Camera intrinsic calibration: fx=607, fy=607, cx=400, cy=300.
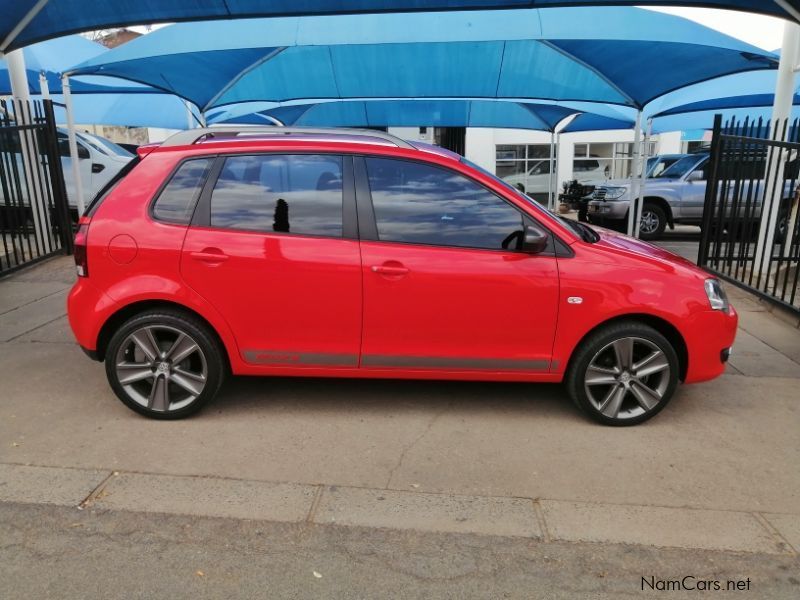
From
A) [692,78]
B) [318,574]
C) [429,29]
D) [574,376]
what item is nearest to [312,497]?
[318,574]

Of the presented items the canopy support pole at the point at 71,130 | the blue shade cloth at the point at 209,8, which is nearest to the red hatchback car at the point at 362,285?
the blue shade cloth at the point at 209,8

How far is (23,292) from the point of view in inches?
280

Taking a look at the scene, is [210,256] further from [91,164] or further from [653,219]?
[653,219]

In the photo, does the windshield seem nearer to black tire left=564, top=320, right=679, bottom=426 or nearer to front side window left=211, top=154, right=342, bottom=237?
black tire left=564, top=320, right=679, bottom=426

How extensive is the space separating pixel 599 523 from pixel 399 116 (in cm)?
1450

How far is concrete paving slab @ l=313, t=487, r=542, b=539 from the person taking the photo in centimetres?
293

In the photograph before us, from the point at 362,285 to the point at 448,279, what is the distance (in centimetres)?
52

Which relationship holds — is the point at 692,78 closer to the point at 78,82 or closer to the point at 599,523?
the point at 599,523

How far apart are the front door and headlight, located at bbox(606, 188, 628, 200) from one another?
10358 millimetres

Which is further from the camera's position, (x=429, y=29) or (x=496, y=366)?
(x=429, y=29)

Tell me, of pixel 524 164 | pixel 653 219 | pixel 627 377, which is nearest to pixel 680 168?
pixel 653 219

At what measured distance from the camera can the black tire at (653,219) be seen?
1302 cm

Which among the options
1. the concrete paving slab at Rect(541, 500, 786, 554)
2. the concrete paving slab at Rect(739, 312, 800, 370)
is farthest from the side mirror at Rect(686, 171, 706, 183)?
the concrete paving slab at Rect(541, 500, 786, 554)

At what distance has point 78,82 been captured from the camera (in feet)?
42.2
